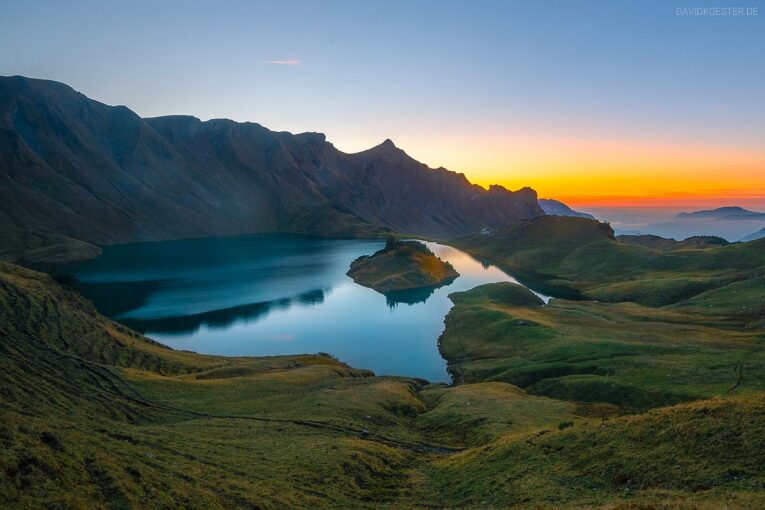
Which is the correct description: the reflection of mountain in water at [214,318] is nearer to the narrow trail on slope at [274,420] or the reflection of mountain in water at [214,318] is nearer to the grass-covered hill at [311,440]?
the grass-covered hill at [311,440]

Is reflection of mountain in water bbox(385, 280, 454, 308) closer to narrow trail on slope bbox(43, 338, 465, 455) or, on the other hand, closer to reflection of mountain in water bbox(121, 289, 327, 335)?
reflection of mountain in water bbox(121, 289, 327, 335)

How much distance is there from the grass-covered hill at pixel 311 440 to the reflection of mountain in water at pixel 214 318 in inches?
1885

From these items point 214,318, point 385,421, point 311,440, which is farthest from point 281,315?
point 311,440

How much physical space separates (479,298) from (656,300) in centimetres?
5116

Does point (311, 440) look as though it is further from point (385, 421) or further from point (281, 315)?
point (281, 315)

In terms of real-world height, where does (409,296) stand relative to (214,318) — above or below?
below

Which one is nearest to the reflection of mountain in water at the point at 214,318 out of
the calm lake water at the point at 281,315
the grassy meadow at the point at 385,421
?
the calm lake water at the point at 281,315

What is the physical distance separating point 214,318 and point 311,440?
94.3 m

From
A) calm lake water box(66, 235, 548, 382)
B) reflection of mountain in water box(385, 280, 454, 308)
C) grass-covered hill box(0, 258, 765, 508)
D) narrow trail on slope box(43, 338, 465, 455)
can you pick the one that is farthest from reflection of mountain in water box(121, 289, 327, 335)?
narrow trail on slope box(43, 338, 465, 455)

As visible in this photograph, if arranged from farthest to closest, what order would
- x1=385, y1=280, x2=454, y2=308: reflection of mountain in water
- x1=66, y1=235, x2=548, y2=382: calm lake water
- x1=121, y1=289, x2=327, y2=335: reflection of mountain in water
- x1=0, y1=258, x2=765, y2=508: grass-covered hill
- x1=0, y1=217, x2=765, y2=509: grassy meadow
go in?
x1=385, y1=280, x2=454, y2=308: reflection of mountain in water < x1=121, y1=289, x2=327, y2=335: reflection of mountain in water < x1=66, y1=235, x2=548, y2=382: calm lake water < x1=0, y1=217, x2=765, y2=509: grassy meadow < x1=0, y1=258, x2=765, y2=508: grass-covered hill

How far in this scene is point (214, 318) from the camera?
128125mm

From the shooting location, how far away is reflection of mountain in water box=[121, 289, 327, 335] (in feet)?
380

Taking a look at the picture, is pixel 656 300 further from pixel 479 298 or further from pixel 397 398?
pixel 397 398

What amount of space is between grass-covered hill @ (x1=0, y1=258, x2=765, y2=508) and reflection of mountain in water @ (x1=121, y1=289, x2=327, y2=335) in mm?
47874
